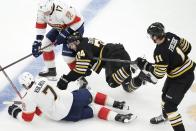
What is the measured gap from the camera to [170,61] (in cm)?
376

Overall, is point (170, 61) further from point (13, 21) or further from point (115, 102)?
point (13, 21)

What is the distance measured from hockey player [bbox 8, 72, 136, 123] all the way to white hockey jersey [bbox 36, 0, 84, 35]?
24.4 inches

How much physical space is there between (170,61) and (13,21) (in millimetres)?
2518

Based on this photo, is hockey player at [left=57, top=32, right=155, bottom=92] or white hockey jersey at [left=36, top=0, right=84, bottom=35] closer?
hockey player at [left=57, top=32, right=155, bottom=92]

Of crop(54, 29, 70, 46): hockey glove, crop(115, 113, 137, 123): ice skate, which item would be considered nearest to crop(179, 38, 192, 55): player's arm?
crop(115, 113, 137, 123): ice skate

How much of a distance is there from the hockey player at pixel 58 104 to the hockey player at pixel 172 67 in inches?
17.1

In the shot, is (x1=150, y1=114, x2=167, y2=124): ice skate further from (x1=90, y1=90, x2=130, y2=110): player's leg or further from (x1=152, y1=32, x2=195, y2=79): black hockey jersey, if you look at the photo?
(x1=152, y1=32, x2=195, y2=79): black hockey jersey

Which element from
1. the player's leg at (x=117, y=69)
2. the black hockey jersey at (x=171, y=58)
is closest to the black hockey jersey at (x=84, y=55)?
the player's leg at (x=117, y=69)

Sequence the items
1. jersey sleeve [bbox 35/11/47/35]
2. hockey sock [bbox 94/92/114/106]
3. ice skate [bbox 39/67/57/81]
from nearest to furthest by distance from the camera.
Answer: hockey sock [bbox 94/92/114/106]
jersey sleeve [bbox 35/11/47/35]
ice skate [bbox 39/67/57/81]

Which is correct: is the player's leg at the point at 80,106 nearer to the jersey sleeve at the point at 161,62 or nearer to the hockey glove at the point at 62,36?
the hockey glove at the point at 62,36

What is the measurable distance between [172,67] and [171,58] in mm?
104

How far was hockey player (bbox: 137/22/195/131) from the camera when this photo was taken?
371cm

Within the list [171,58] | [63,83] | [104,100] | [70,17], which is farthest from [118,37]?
[171,58]

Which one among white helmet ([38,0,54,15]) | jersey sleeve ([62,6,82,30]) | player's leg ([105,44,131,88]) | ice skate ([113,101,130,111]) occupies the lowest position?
ice skate ([113,101,130,111])
